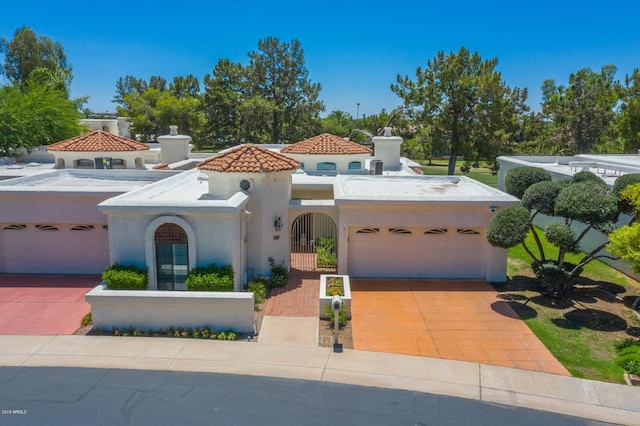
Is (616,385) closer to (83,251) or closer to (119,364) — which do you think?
(119,364)

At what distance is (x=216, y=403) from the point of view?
32.1ft

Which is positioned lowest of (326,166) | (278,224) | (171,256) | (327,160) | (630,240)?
(171,256)

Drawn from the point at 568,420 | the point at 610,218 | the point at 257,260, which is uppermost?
the point at 610,218

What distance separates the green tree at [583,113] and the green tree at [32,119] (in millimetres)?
42582

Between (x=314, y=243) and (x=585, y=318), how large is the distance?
9338 millimetres

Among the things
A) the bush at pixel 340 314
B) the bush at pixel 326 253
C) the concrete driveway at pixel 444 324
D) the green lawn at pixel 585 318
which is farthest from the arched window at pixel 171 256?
the green lawn at pixel 585 318

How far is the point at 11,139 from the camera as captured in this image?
1144 inches

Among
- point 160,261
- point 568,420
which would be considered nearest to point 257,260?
point 160,261

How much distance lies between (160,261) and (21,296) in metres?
4.90

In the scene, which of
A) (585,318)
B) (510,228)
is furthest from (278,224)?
(585,318)

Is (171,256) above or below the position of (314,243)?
above

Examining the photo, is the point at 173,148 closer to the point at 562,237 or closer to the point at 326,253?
the point at 326,253

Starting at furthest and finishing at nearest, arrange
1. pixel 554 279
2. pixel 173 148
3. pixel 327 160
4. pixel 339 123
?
pixel 339 123
pixel 173 148
pixel 327 160
pixel 554 279

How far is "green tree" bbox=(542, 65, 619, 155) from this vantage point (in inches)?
1834
